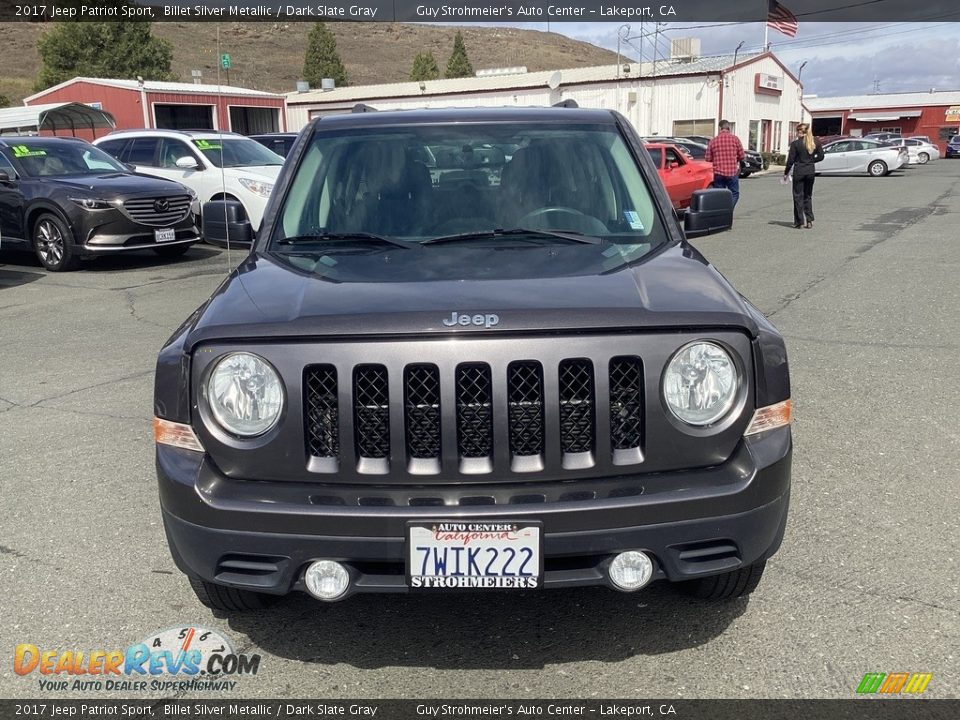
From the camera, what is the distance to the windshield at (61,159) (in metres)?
11.9

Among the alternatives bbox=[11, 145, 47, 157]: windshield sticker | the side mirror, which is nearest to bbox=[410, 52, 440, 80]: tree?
bbox=[11, 145, 47, 157]: windshield sticker

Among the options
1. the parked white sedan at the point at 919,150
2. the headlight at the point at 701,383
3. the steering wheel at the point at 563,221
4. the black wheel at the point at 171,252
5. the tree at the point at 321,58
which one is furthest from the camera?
the tree at the point at 321,58

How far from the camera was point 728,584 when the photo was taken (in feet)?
9.64

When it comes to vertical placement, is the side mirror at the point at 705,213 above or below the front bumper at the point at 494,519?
above

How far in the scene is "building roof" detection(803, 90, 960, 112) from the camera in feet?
220

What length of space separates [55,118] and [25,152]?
18.9 m

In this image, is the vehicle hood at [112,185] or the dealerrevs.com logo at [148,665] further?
the vehicle hood at [112,185]

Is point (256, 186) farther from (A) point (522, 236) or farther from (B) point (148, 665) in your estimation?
(B) point (148, 665)

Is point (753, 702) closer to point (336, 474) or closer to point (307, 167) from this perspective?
point (336, 474)

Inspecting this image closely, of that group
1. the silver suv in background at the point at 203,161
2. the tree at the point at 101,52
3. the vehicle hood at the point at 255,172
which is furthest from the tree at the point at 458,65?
the vehicle hood at the point at 255,172

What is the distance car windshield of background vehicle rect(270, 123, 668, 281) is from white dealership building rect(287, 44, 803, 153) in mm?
34888

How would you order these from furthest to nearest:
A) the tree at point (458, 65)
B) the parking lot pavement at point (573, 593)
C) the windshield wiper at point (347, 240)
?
the tree at point (458, 65), the windshield wiper at point (347, 240), the parking lot pavement at point (573, 593)

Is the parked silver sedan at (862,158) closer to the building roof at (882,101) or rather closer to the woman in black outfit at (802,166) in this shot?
the woman in black outfit at (802,166)

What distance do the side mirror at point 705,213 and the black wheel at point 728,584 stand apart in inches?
67.7
